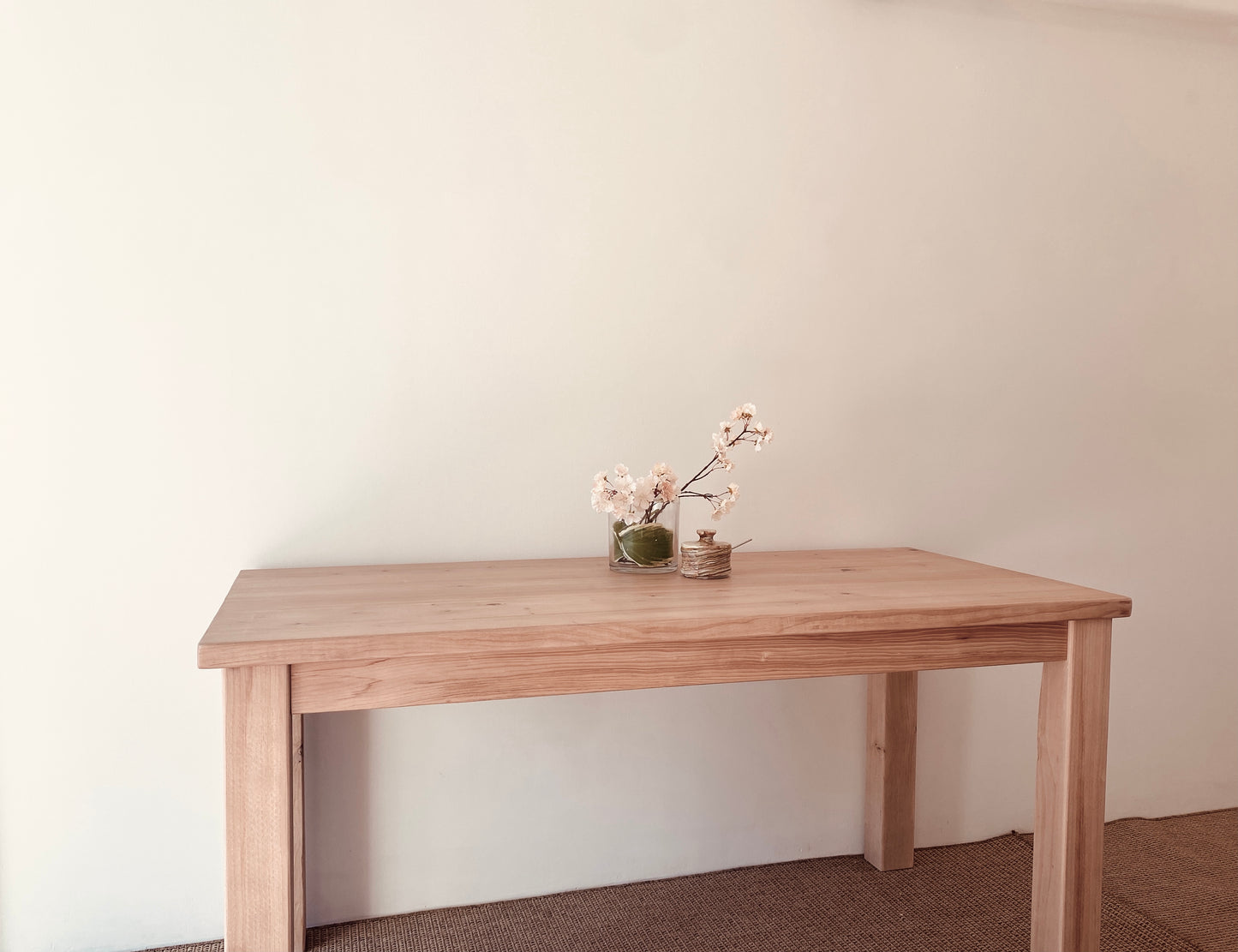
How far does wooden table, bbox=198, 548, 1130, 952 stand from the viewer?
114 cm

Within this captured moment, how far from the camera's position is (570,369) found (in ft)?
6.16

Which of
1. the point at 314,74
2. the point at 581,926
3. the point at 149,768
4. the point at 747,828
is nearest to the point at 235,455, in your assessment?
the point at 149,768

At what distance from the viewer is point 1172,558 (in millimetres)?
2318

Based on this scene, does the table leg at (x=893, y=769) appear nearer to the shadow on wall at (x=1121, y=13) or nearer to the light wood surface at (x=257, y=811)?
the light wood surface at (x=257, y=811)

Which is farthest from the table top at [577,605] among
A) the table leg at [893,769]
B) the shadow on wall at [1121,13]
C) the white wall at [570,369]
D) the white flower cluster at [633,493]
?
the shadow on wall at [1121,13]

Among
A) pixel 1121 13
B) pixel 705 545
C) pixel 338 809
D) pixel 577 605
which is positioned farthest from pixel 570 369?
pixel 1121 13

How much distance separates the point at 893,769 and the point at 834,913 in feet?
1.10

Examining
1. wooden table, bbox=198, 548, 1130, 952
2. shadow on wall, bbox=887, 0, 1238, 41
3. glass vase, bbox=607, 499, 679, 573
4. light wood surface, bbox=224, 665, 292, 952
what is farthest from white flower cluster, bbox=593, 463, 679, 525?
shadow on wall, bbox=887, 0, 1238, 41

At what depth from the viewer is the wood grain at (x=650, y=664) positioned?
1190 mm

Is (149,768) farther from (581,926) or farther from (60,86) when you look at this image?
(60,86)

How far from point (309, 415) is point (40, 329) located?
0.48 metres

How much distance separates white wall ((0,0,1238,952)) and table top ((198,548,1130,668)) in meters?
0.24

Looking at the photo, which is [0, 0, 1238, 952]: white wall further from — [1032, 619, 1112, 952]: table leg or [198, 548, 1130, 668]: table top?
[1032, 619, 1112, 952]: table leg

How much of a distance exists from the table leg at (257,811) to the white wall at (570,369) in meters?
0.64
